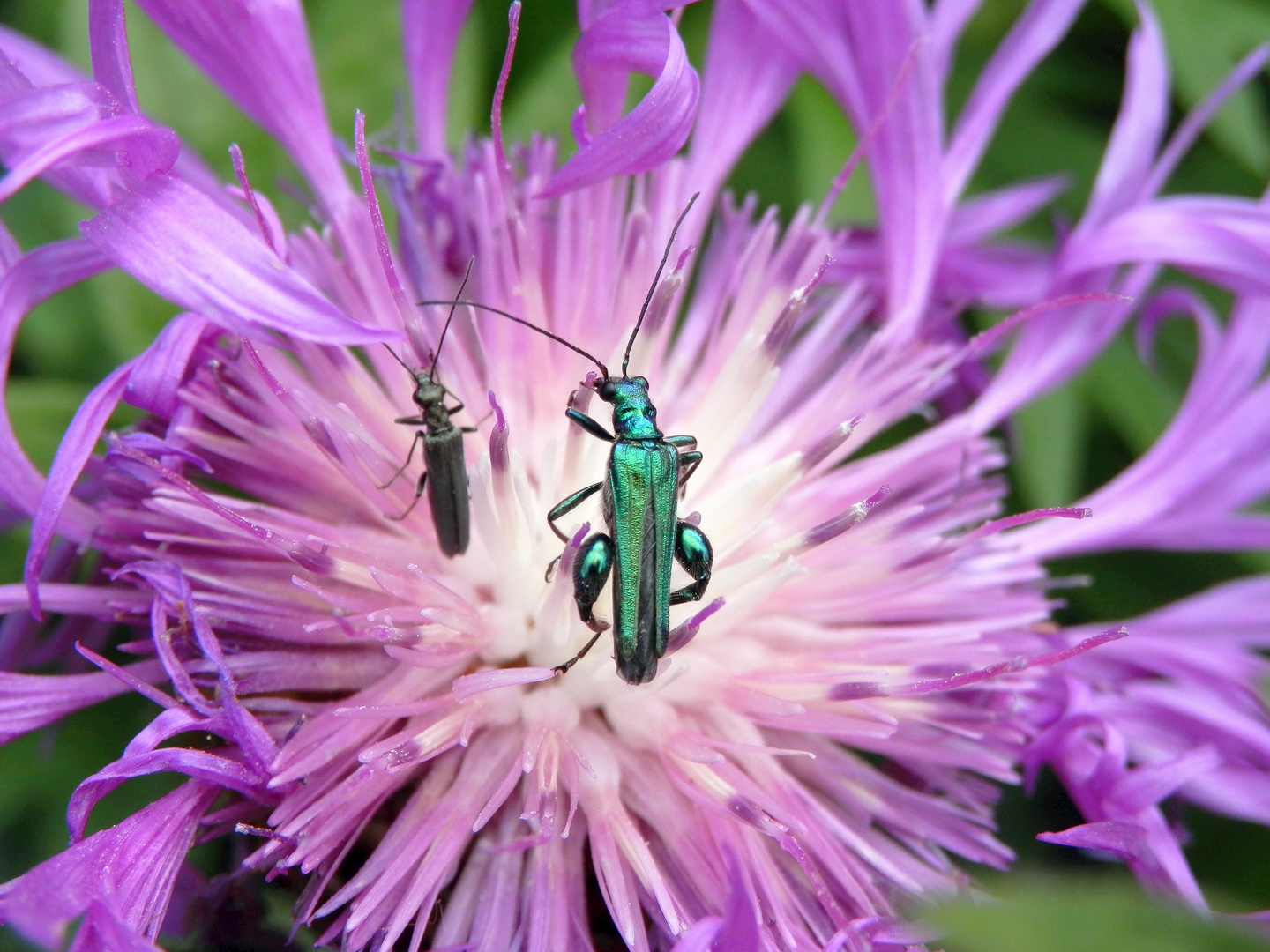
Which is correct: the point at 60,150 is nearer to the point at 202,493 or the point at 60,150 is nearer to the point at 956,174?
the point at 202,493

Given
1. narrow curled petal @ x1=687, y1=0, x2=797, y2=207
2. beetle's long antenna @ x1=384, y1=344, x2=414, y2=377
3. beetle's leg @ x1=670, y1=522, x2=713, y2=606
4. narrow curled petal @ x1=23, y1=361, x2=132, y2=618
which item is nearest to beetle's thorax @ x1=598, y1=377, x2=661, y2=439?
beetle's leg @ x1=670, y1=522, x2=713, y2=606

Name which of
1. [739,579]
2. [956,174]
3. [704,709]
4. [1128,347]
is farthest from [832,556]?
[1128,347]

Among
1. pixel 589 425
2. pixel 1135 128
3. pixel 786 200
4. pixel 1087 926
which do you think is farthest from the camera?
pixel 786 200

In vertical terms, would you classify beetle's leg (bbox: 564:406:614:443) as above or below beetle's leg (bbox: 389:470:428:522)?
above

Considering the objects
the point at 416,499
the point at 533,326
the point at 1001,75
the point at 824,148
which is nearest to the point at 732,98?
the point at 824,148

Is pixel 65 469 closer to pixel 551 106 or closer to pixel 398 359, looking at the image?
pixel 398 359

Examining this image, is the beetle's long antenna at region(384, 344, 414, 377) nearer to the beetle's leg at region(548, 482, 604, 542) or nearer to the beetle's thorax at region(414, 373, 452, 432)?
the beetle's thorax at region(414, 373, 452, 432)
